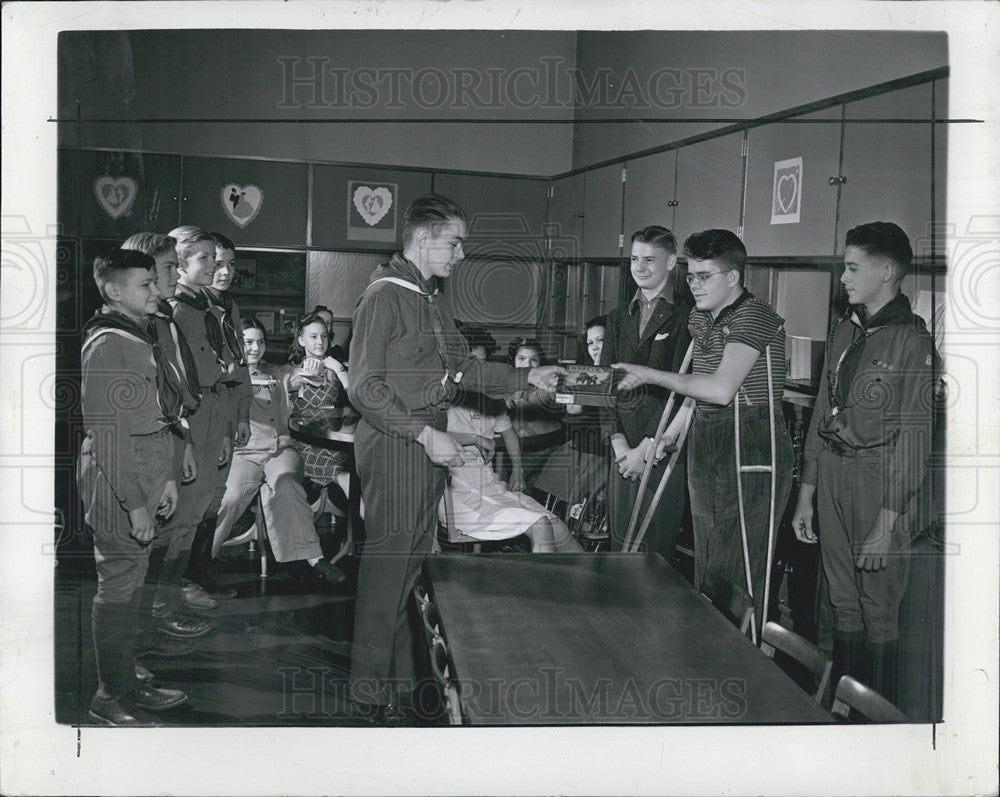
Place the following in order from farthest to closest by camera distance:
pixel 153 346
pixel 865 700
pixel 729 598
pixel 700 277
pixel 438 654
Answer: pixel 700 277, pixel 153 346, pixel 729 598, pixel 438 654, pixel 865 700

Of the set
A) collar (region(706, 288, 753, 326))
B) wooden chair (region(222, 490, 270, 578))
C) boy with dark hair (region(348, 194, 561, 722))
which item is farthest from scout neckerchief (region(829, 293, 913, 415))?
wooden chair (region(222, 490, 270, 578))

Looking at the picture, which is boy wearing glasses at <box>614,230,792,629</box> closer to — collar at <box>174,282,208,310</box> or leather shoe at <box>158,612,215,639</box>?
collar at <box>174,282,208,310</box>

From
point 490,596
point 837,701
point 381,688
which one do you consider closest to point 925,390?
point 837,701

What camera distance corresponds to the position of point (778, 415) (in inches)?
102

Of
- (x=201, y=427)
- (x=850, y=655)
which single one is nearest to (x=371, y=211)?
(x=201, y=427)

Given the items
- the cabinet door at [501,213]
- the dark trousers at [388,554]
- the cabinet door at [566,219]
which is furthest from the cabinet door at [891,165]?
the dark trousers at [388,554]

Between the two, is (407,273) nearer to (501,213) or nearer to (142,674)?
(501,213)

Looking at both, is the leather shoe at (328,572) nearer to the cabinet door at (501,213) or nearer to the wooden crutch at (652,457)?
the wooden crutch at (652,457)

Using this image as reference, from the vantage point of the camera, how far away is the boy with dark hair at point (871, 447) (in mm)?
2502

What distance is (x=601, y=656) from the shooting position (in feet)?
6.48

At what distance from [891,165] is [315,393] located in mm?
1681

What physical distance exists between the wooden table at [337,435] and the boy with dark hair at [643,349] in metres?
0.72

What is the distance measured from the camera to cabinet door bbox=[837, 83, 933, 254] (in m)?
2.44

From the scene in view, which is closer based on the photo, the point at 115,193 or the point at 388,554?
the point at 115,193
